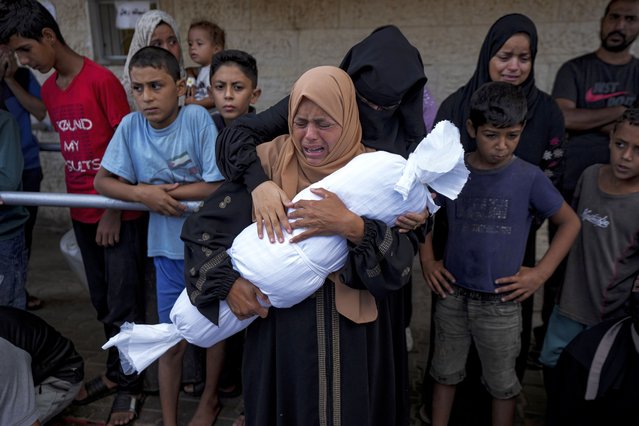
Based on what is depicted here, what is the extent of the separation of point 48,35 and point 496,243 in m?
2.33

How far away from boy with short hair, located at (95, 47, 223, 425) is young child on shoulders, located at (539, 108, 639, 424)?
1638mm

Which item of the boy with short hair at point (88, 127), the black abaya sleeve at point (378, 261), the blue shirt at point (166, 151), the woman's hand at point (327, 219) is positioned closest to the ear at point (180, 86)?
the blue shirt at point (166, 151)

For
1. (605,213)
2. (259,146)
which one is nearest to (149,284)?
(259,146)

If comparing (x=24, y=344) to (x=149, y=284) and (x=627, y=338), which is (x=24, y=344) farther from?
(x=627, y=338)

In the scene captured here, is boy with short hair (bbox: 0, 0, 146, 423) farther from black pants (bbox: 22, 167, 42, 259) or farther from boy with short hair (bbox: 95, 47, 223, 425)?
black pants (bbox: 22, 167, 42, 259)

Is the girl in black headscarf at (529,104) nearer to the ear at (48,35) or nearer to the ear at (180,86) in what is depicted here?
the ear at (180,86)

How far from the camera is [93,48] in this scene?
5500 millimetres

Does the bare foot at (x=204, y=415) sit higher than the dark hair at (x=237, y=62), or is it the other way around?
the dark hair at (x=237, y=62)

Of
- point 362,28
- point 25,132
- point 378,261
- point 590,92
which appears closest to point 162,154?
point 378,261

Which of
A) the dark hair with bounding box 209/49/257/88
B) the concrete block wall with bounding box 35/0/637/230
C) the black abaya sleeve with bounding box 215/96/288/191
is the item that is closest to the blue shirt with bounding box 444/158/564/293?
the black abaya sleeve with bounding box 215/96/288/191

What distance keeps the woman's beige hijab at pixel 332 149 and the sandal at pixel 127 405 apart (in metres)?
1.70

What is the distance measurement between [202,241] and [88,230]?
1.30m

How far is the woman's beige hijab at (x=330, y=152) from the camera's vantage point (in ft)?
5.25

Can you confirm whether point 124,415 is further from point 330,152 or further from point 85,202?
point 330,152
